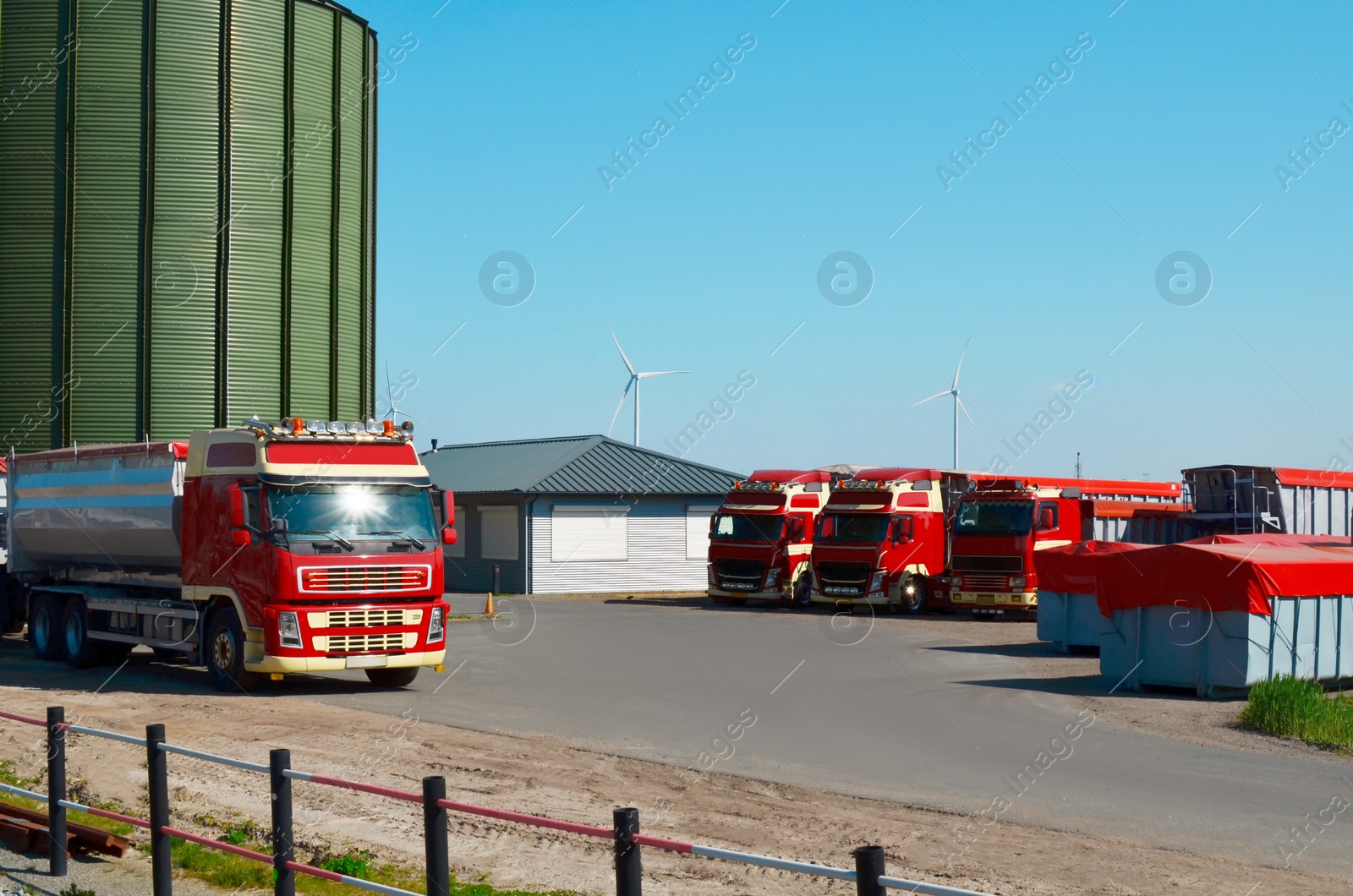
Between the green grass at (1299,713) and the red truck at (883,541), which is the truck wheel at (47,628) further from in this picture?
the red truck at (883,541)

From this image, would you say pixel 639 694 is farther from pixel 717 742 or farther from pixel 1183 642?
pixel 1183 642

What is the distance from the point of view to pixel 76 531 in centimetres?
2216

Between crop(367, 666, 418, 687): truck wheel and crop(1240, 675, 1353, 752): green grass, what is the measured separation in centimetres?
1090

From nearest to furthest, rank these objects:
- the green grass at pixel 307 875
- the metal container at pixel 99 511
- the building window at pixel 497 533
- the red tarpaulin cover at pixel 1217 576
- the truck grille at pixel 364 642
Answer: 1. the green grass at pixel 307 875
2. the truck grille at pixel 364 642
3. the red tarpaulin cover at pixel 1217 576
4. the metal container at pixel 99 511
5. the building window at pixel 497 533

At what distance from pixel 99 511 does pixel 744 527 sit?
818 inches

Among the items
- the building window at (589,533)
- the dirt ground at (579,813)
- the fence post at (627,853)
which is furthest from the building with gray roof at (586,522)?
the fence post at (627,853)

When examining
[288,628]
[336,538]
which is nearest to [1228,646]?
[336,538]

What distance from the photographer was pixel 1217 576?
60.0 feet

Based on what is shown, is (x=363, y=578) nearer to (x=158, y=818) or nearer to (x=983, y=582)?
(x=158, y=818)

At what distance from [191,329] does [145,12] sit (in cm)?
784

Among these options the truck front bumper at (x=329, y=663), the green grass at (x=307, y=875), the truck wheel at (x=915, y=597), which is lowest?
the truck wheel at (x=915, y=597)

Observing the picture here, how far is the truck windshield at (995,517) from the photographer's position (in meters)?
34.3

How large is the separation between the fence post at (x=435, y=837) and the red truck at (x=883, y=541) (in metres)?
30.2

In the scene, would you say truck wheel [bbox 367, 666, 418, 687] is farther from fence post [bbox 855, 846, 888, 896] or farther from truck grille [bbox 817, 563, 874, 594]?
truck grille [bbox 817, 563, 874, 594]
